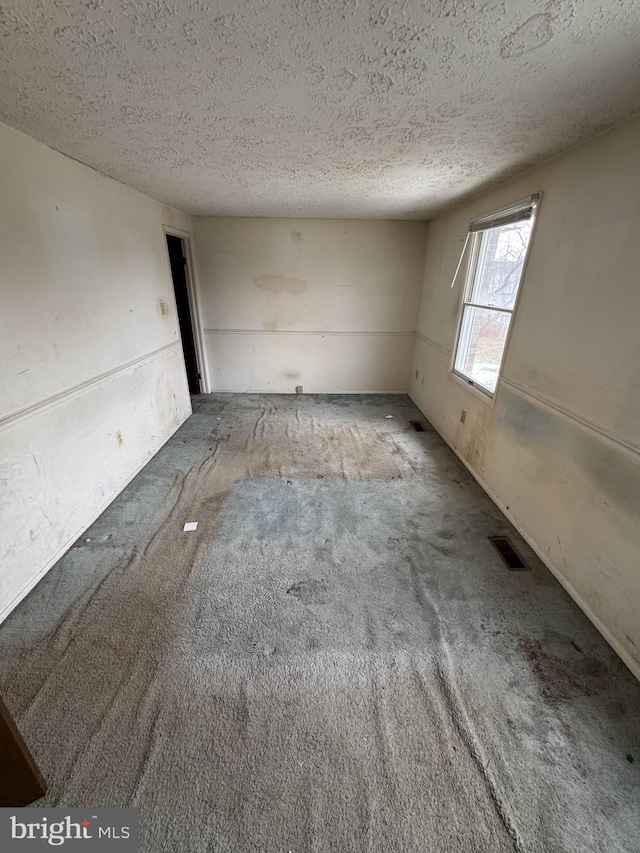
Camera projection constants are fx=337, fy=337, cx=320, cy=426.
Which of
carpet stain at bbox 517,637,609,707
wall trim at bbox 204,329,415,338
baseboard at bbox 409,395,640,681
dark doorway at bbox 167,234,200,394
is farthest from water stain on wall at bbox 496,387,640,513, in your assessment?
dark doorway at bbox 167,234,200,394

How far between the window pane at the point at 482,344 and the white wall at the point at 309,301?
155 cm

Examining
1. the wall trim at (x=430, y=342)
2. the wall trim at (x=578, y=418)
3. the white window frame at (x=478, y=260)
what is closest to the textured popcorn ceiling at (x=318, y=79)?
the white window frame at (x=478, y=260)

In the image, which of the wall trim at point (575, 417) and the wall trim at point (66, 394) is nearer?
the wall trim at point (575, 417)

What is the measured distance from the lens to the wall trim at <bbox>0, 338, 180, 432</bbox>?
1.72 meters

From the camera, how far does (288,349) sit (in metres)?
4.90

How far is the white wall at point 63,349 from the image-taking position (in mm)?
1729

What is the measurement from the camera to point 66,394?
2094mm

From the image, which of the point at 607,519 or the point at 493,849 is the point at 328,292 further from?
the point at 493,849

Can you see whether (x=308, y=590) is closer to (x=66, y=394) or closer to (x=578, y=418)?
(x=578, y=418)

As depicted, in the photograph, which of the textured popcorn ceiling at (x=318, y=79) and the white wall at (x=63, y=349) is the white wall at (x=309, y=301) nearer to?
the white wall at (x=63, y=349)

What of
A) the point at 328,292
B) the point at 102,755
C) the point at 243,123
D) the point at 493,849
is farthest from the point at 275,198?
the point at 493,849

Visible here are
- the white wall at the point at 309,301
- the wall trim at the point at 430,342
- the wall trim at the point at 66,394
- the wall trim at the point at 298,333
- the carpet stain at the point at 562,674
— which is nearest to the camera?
the carpet stain at the point at 562,674

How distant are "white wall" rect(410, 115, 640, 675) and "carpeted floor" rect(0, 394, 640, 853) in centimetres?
23

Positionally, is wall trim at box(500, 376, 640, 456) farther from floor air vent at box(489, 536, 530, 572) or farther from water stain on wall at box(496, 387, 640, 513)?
floor air vent at box(489, 536, 530, 572)
